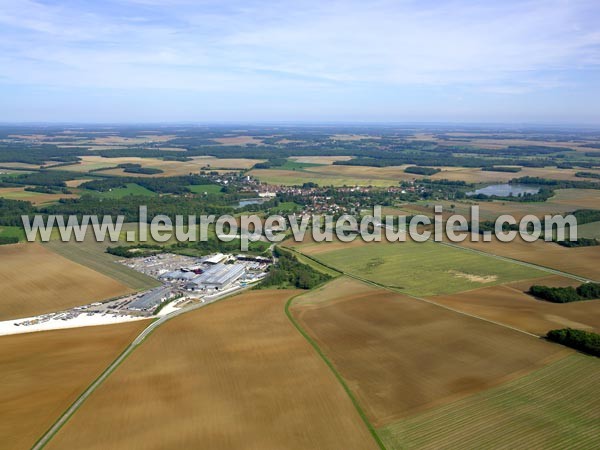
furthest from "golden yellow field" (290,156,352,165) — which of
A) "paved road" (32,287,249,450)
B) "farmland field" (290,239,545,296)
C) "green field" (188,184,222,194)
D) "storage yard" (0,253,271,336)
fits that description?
"paved road" (32,287,249,450)

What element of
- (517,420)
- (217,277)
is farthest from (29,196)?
(517,420)

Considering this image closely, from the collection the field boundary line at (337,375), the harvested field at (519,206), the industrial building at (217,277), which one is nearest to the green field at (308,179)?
the harvested field at (519,206)

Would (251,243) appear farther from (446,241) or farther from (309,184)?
(309,184)

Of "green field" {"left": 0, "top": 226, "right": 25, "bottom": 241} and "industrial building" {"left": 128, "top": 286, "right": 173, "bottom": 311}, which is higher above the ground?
"green field" {"left": 0, "top": 226, "right": 25, "bottom": 241}

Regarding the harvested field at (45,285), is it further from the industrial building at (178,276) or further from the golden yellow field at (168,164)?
the golden yellow field at (168,164)

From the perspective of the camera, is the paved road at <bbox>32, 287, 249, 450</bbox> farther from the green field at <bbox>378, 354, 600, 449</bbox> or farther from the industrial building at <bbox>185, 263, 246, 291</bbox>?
the green field at <bbox>378, 354, 600, 449</bbox>

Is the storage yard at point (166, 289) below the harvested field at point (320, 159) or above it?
below

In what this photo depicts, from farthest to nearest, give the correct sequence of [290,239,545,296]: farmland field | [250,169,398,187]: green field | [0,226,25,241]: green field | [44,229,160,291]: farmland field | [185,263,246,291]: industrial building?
[250,169,398,187]: green field
[0,226,25,241]: green field
[44,229,160,291]: farmland field
[185,263,246,291]: industrial building
[290,239,545,296]: farmland field
